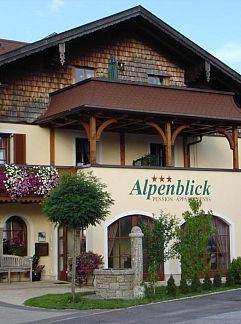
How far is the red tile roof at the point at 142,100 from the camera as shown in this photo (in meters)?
21.1

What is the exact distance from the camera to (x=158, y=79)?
26.3 m

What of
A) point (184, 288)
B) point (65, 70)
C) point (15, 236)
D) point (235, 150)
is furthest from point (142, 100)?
point (184, 288)

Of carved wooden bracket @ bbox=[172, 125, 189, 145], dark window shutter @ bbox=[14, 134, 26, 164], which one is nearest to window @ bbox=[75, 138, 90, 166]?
dark window shutter @ bbox=[14, 134, 26, 164]

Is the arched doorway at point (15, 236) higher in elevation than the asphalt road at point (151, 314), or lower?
higher

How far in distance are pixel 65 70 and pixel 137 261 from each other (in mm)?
9532

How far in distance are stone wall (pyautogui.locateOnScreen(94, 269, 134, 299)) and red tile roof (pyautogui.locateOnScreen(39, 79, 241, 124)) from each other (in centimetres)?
573

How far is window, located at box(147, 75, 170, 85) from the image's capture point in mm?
25984

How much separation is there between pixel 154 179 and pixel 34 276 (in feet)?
16.4

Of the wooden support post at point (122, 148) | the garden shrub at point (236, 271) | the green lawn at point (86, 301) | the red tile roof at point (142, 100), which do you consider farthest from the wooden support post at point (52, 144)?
the garden shrub at point (236, 271)

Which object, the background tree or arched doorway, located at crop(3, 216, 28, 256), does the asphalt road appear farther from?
arched doorway, located at crop(3, 216, 28, 256)

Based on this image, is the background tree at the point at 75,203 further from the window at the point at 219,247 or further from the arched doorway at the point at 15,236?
the window at the point at 219,247

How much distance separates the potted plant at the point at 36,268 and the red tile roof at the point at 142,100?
4.65 meters

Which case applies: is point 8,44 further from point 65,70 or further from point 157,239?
point 157,239

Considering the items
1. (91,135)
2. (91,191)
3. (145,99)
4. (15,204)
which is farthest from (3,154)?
(91,191)
